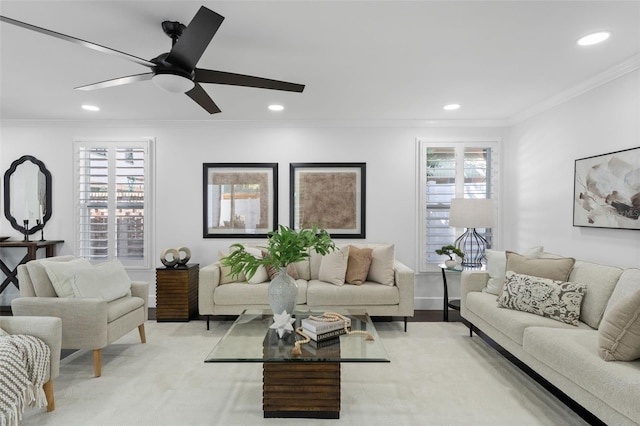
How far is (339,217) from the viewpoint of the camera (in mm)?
4762

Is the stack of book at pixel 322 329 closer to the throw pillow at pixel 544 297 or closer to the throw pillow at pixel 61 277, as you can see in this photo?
the throw pillow at pixel 544 297

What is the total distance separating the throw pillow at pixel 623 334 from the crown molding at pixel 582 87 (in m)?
1.89

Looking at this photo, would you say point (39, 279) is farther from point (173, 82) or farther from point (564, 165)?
point (564, 165)

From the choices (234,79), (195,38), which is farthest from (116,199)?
(195,38)

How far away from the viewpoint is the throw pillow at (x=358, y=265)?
13.1 feet

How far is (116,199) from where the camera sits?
4.77 meters

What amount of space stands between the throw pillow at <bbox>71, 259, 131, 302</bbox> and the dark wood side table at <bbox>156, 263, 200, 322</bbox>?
814mm

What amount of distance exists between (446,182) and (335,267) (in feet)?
6.22

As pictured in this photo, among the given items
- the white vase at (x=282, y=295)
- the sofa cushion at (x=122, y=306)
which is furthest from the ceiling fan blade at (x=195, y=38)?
the sofa cushion at (x=122, y=306)

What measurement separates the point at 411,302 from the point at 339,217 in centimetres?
145

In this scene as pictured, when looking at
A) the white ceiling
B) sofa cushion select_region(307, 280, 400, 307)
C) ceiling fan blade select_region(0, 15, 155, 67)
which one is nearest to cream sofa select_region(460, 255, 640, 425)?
sofa cushion select_region(307, 280, 400, 307)

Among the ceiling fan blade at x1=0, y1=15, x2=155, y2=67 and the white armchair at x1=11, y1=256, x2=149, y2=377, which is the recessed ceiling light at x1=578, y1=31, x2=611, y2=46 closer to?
the ceiling fan blade at x1=0, y1=15, x2=155, y2=67

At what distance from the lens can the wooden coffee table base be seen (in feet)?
7.44

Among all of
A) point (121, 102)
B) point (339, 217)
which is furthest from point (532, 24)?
point (121, 102)
